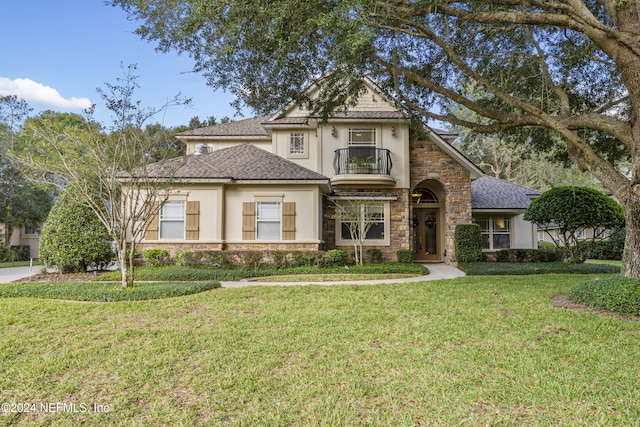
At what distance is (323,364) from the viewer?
3861 millimetres

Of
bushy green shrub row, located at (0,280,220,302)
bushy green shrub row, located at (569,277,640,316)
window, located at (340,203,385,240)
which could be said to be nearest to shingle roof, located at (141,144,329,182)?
window, located at (340,203,385,240)

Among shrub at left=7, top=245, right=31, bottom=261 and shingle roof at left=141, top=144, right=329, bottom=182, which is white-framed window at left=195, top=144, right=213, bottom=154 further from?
shrub at left=7, top=245, right=31, bottom=261

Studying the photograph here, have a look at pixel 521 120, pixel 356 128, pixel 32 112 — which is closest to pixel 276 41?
pixel 521 120

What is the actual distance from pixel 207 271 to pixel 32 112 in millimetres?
22306

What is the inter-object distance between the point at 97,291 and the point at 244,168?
725 centimetres

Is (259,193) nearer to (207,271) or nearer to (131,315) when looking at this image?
(207,271)

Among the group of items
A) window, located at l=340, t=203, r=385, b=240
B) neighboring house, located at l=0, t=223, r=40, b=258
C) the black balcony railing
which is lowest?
neighboring house, located at l=0, t=223, r=40, b=258

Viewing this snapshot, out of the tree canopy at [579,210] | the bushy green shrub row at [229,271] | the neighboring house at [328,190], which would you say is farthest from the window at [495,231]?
the bushy green shrub row at [229,271]

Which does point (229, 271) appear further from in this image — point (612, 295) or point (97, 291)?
point (612, 295)

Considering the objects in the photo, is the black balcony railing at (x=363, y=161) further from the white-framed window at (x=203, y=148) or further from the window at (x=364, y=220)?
the white-framed window at (x=203, y=148)

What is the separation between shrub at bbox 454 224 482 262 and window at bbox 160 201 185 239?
427 inches

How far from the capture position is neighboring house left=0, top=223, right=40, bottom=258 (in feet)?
74.5

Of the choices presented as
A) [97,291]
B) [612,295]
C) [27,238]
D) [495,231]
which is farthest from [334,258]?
[27,238]

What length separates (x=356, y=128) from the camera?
15.1 meters
